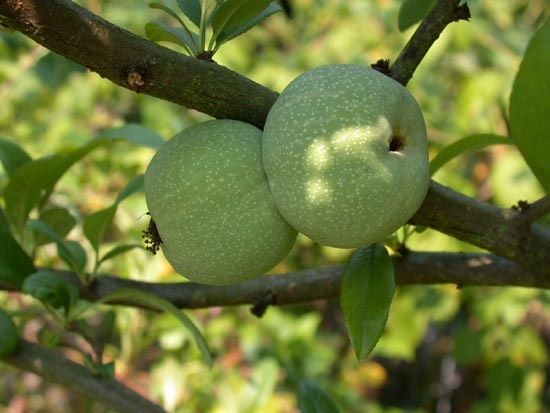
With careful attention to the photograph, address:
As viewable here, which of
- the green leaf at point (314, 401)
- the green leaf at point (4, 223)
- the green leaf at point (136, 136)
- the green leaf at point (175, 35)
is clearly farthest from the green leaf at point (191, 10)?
the green leaf at point (314, 401)

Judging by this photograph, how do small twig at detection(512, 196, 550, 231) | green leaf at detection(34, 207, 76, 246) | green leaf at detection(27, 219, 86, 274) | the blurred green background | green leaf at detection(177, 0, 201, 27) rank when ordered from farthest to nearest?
the blurred green background → green leaf at detection(34, 207, 76, 246) → green leaf at detection(27, 219, 86, 274) → green leaf at detection(177, 0, 201, 27) → small twig at detection(512, 196, 550, 231)

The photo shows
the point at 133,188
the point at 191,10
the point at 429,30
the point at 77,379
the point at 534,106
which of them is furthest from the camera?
the point at 133,188

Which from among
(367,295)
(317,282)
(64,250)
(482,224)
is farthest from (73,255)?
(482,224)

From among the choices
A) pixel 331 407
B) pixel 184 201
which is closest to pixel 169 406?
pixel 331 407

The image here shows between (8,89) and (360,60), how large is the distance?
124cm

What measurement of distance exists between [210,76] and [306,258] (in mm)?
1991

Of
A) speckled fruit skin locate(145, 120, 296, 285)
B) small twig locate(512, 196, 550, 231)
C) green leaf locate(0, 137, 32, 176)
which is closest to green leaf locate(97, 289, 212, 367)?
speckled fruit skin locate(145, 120, 296, 285)

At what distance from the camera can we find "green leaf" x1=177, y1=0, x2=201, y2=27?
781 mm

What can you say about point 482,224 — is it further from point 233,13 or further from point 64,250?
point 64,250

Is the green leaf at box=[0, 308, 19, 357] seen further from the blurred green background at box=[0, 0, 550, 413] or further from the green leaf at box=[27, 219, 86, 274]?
the blurred green background at box=[0, 0, 550, 413]

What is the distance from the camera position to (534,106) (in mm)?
562

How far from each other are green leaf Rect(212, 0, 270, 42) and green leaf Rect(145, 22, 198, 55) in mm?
29

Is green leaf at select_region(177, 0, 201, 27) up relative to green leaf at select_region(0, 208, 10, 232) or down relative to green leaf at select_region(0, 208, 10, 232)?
up

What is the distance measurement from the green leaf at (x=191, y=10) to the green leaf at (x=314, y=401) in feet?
1.75
